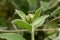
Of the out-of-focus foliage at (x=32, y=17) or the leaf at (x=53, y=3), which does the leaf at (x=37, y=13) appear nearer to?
the out-of-focus foliage at (x=32, y=17)

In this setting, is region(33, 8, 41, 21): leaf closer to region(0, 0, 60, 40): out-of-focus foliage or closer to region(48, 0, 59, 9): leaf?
region(0, 0, 60, 40): out-of-focus foliage

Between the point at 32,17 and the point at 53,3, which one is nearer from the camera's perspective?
the point at 32,17

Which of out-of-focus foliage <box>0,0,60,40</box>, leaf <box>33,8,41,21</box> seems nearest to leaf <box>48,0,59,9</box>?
out-of-focus foliage <box>0,0,60,40</box>

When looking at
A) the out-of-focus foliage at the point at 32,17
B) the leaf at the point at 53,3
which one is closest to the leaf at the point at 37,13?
the out-of-focus foliage at the point at 32,17

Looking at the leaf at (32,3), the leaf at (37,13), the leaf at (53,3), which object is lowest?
the leaf at (37,13)

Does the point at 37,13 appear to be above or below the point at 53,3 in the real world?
below

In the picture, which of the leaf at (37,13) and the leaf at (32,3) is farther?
the leaf at (32,3)

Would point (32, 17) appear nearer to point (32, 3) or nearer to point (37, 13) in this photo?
point (37, 13)

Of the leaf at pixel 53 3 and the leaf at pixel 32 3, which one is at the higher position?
the leaf at pixel 32 3

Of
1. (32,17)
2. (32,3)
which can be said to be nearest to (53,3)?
(32,3)
